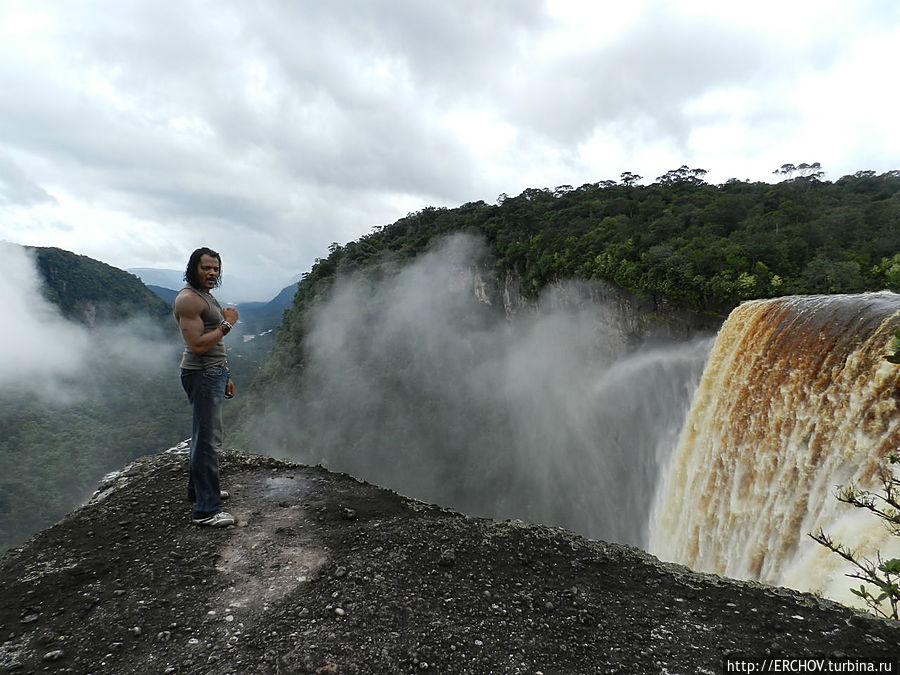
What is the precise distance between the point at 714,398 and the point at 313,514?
31.7 ft

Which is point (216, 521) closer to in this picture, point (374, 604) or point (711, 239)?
point (374, 604)

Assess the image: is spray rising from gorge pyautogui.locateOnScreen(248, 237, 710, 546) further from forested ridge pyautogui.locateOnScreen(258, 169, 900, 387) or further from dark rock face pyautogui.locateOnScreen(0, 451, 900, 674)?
dark rock face pyautogui.locateOnScreen(0, 451, 900, 674)

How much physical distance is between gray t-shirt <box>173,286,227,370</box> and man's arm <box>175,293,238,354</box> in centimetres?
7

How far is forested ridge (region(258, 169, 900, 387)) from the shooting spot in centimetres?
1266

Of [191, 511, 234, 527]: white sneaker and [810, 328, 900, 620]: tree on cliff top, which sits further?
[191, 511, 234, 527]: white sneaker

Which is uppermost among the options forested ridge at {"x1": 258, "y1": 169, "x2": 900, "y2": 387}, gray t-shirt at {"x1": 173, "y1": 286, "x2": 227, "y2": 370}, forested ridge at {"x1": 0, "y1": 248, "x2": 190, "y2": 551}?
forested ridge at {"x1": 258, "y1": 169, "x2": 900, "y2": 387}

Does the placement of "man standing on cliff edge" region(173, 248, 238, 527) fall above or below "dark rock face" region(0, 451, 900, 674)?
above

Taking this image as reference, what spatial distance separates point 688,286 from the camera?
50.6 ft

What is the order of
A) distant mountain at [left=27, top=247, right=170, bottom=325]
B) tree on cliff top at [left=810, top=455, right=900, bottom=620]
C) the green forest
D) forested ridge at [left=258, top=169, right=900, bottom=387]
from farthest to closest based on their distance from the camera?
distant mountain at [left=27, top=247, right=170, bottom=325] < the green forest < forested ridge at [left=258, top=169, right=900, bottom=387] < tree on cliff top at [left=810, top=455, right=900, bottom=620]

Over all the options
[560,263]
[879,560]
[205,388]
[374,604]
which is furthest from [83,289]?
[879,560]

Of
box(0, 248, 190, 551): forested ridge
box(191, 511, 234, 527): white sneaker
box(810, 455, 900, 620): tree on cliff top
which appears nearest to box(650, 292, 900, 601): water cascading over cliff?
box(810, 455, 900, 620): tree on cliff top

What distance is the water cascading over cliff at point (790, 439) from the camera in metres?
5.38

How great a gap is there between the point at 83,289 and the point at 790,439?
104 meters

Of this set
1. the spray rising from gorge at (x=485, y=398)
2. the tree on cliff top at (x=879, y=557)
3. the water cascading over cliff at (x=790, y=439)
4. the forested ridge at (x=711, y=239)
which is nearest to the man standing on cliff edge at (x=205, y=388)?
the tree on cliff top at (x=879, y=557)
